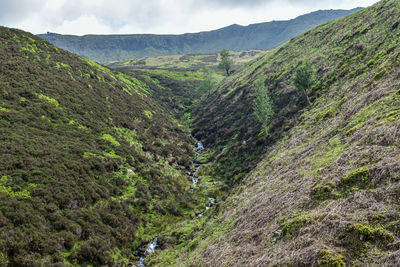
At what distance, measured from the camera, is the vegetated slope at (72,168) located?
17.5 m

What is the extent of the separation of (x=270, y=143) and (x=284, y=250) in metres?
27.0

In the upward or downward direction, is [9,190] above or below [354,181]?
above

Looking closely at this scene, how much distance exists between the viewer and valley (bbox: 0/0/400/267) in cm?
1104

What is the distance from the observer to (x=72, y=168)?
25359mm

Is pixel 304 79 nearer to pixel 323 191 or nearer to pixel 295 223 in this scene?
pixel 323 191

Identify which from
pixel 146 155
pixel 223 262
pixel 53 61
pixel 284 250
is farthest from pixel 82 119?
pixel 284 250

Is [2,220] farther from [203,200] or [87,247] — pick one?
[203,200]

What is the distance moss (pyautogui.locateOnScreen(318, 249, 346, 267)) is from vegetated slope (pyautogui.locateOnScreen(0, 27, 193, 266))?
1670 centimetres

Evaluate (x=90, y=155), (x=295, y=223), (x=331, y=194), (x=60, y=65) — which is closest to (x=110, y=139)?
(x=90, y=155)

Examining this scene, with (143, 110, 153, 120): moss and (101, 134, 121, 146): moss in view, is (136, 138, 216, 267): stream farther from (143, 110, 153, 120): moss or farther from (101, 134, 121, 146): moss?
(143, 110, 153, 120): moss

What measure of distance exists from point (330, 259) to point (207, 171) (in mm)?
35160

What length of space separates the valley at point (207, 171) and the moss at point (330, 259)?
38 mm

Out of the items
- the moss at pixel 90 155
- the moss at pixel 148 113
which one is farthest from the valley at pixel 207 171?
the moss at pixel 148 113

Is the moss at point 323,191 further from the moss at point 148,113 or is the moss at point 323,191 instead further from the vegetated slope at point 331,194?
the moss at point 148,113
